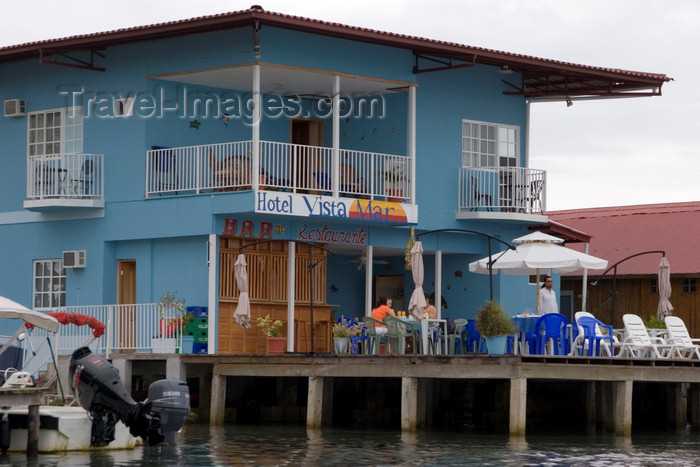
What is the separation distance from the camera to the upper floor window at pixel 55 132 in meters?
31.6

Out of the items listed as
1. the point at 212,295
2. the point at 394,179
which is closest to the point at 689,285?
the point at 394,179

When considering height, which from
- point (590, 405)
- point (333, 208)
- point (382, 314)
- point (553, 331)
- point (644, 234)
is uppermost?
point (333, 208)

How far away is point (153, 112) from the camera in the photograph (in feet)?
100.0

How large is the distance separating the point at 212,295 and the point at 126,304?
2174 mm

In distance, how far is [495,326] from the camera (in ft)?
84.0

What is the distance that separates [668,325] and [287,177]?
25.5 feet

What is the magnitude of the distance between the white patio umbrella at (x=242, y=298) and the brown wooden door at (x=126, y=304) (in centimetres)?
251

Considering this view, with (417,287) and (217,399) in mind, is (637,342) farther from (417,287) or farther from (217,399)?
(217,399)

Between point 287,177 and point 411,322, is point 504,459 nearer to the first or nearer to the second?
point 411,322

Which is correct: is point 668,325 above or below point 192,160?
below

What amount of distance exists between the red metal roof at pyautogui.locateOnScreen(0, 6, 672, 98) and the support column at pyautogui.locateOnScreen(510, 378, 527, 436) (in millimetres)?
7957

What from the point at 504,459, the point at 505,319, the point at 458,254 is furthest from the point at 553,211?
the point at 504,459

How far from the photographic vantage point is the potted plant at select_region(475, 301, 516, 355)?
25609 mm

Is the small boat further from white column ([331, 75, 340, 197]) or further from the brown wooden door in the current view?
white column ([331, 75, 340, 197])
